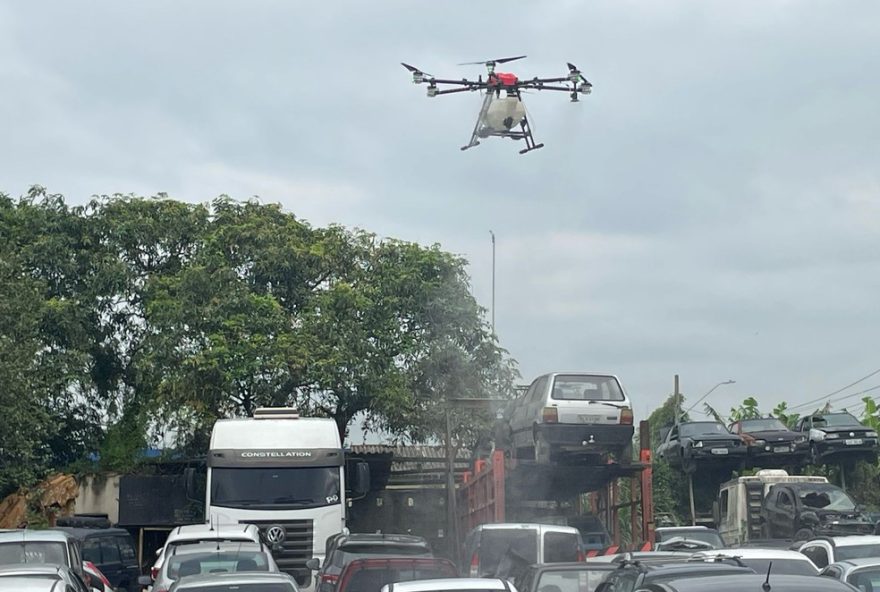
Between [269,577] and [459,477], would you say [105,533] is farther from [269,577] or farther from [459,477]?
[269,577]

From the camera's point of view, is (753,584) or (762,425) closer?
(753,584)

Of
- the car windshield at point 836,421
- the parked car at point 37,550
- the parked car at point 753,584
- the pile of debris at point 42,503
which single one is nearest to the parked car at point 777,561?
the parked car at point 753,584

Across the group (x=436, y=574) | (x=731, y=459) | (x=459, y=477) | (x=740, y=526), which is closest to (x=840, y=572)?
(x=436, y=574)

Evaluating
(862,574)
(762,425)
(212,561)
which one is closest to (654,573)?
(862,574)

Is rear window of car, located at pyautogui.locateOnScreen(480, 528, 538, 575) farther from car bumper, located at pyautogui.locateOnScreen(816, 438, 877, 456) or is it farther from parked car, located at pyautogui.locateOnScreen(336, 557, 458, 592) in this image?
car bumper, located at pyautogui.locateOnScreen(816, 438, 877, 456)

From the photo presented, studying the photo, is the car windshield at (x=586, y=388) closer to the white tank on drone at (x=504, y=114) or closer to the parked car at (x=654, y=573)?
the white tank on drone at (x=504, y=114)

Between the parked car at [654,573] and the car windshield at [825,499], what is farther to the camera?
the car windshield at [825,499]

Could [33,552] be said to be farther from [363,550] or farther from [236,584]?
[236,584]
